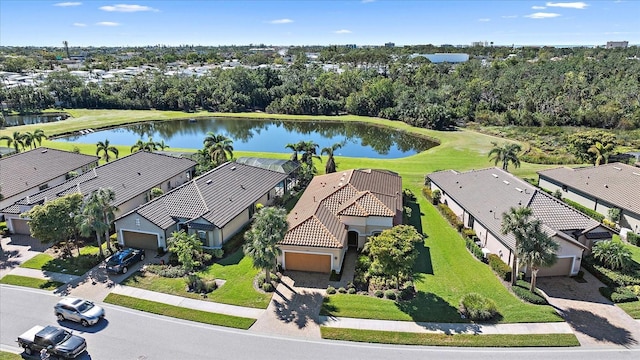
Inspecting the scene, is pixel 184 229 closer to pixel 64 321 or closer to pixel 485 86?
pixel 64 321

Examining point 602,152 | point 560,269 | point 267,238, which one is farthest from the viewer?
point 602,152

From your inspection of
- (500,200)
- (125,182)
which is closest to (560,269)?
(500,200)

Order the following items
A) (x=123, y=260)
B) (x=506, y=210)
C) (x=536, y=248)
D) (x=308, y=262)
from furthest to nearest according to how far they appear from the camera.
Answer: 1. (x=506, y=210)
2. (x=308, y=262)
3. (x=123, y=260)
4. (x=536, y=248)

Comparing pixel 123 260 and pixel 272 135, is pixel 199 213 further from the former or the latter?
pixel 272 135

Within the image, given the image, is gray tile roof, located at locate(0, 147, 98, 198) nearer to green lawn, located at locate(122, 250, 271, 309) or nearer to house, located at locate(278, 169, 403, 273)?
green lawn, located at locate(122, 250, 271, 309)

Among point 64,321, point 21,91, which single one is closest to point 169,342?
point 64,321

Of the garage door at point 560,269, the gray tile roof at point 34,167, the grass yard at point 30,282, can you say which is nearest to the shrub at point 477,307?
the garage door at point 560,269

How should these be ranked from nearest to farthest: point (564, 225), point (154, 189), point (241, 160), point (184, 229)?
point (564, 225) < point (184, 229) < point (154, 189) < point (241, 160)

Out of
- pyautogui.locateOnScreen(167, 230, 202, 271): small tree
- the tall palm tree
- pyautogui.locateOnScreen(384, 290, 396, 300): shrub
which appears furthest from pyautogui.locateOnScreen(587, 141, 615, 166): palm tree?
pyautogui.locateOnScreen(167, 230, 202, 271): small tree
